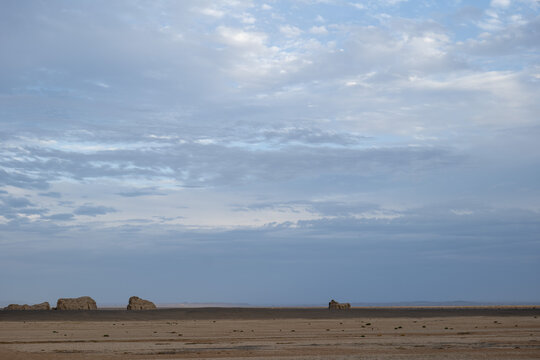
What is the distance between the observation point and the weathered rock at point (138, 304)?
88.2 metres

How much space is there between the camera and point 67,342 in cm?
3609

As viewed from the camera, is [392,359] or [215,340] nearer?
[392,359]

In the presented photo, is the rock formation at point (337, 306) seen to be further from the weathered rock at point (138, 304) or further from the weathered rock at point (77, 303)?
the weathered rock at point (77, 303)

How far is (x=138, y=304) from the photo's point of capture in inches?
3514

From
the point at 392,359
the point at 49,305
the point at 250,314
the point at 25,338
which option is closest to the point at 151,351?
the point at 392,359

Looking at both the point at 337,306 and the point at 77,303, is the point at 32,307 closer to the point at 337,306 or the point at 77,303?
the point at 77,303

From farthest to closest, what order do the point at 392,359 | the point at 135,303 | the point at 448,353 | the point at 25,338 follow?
the point at 135,303 < the point at 25,338 < the point at 448,353 < the point at 392,359

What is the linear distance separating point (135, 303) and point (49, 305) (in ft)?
41.5

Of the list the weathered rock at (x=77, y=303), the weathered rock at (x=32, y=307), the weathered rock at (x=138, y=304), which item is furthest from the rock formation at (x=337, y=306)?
the weathered rock at (x=32, y=307)

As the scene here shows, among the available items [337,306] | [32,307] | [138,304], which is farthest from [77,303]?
[337,306]

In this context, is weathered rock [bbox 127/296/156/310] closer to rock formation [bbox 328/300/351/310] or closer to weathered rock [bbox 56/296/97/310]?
weathered rock [bbox 56/296/97/310]

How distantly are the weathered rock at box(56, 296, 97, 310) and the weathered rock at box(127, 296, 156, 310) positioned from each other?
535 centimetres

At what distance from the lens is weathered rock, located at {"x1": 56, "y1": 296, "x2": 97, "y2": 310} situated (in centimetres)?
8112

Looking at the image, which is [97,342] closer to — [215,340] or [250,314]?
[215,340]
